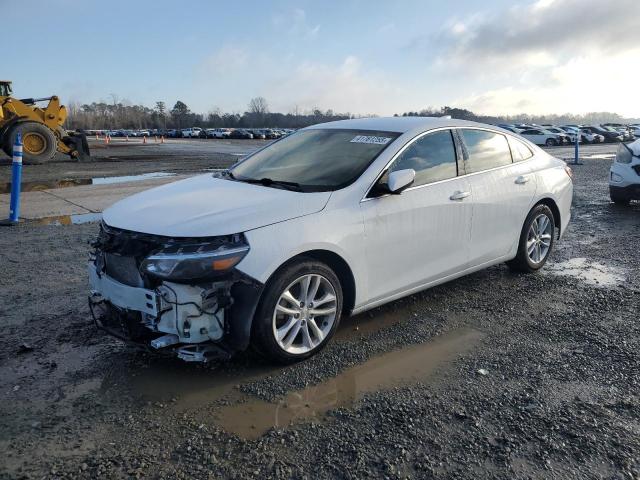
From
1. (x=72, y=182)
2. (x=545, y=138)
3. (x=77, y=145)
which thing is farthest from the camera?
(x=545, y=138)

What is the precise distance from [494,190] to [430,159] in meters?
0.83

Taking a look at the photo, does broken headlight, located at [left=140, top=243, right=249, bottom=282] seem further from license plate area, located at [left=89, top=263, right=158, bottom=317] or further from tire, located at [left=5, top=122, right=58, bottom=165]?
tire, located at [left=5, top=122, right=58, bottom=165]

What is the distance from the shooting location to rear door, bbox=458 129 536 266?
16.0 ft

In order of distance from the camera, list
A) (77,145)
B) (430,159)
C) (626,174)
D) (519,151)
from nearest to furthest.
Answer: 1. (430,159)
2. (519,151)
3. (626,174)
4. (77,145)

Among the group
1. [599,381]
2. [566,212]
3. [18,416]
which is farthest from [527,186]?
[18,416]

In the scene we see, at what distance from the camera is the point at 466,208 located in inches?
186

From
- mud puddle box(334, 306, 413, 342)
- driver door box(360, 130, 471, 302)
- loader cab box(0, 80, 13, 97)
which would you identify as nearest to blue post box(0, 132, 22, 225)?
mud puddle box(334, 306, 413, 342)

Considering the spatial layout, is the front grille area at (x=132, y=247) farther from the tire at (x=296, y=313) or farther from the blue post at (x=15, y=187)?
the blue post at (x=15, y=187)

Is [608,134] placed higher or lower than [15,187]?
higher

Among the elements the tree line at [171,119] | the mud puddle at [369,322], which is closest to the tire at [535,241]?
the mud puddle at [369,322]

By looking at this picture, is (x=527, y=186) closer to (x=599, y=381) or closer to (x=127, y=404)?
(x=599, y=381)

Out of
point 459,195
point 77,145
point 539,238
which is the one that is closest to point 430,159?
point 459,195

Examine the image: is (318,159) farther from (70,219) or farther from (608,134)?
(608,134)

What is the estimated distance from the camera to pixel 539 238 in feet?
19.0
